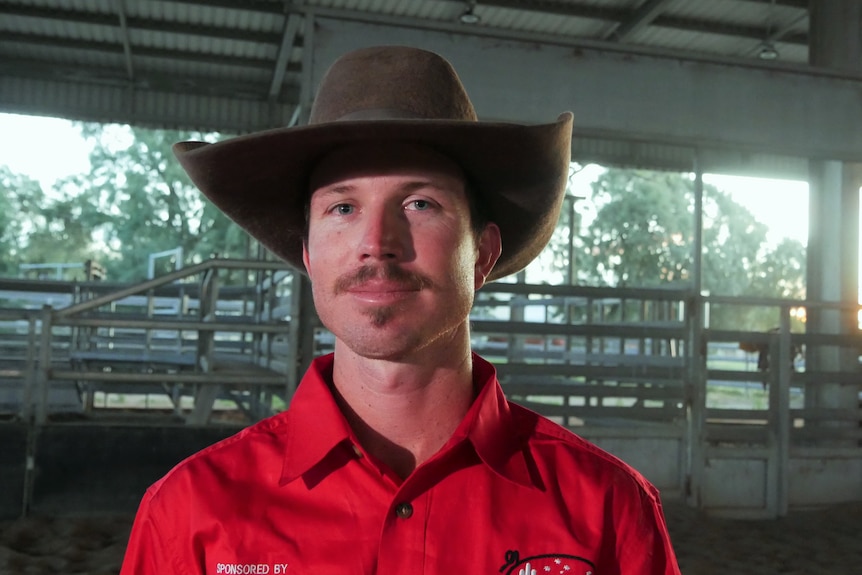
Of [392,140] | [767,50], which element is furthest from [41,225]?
[392,140]

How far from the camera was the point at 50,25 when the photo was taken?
9242mm

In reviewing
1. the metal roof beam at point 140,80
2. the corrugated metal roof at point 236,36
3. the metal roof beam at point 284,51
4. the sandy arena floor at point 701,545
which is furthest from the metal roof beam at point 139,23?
the sandy arena floor at point 701,545

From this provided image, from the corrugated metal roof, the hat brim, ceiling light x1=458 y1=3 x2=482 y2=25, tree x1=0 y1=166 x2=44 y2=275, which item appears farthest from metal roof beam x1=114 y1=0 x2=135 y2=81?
tree x1=0 y1=166 x2=44 y2=275

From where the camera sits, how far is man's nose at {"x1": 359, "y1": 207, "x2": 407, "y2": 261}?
1.11m

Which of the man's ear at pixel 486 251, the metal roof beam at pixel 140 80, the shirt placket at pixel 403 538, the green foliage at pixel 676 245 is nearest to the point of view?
the shirt placket at pixel 403 538

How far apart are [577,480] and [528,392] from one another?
3892 millimetres

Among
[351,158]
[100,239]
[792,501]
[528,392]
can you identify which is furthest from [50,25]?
[100,239]

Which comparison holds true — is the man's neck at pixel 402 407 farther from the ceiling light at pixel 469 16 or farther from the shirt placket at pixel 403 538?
the ceiling light at pixel 469 16

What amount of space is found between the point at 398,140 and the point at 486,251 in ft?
0.96

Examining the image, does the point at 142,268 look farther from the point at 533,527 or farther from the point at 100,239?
the point at 533,527

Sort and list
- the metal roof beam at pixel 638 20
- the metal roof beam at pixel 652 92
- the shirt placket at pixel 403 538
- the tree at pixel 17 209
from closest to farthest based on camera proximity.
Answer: the shirt placket at pixel 403 538 → the metal roof beam at pixel 652 92 → the metal roof beam at pixel 638 20 → the tree at pixel 17 209

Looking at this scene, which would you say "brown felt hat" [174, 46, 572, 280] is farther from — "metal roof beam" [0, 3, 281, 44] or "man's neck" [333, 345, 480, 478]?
"metal roof beam" [0, 3, 281, 44]

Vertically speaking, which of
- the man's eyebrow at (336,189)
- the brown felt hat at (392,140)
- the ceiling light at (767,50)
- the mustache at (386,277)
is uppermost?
the ceiling light at (767,50)

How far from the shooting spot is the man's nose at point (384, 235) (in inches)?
43.9
